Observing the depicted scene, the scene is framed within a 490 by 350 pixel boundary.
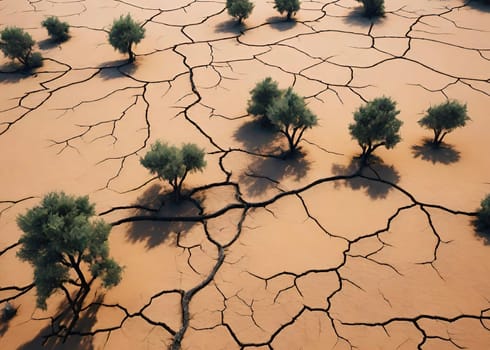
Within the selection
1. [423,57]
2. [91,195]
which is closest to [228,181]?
[91,195]

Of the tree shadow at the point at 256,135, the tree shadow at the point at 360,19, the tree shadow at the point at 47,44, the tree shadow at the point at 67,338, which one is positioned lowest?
the tree shadow at the point at 67,338

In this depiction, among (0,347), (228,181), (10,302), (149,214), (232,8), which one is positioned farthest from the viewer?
(232,8)

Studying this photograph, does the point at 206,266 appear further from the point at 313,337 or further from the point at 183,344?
the point at 313,337

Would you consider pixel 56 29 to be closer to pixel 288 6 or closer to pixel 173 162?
pixel 288 6

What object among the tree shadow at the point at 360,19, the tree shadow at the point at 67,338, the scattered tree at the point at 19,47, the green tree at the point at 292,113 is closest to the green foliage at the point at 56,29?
the scattered tree at the point at 19,47

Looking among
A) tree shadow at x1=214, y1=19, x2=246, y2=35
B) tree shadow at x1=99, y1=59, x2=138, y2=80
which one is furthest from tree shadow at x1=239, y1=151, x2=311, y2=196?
tree shadow at x1=214, y1=19, x2=246, y2=35

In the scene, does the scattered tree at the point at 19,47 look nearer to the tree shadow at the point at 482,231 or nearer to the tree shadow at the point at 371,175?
the tree shadow at the point at 371,175
